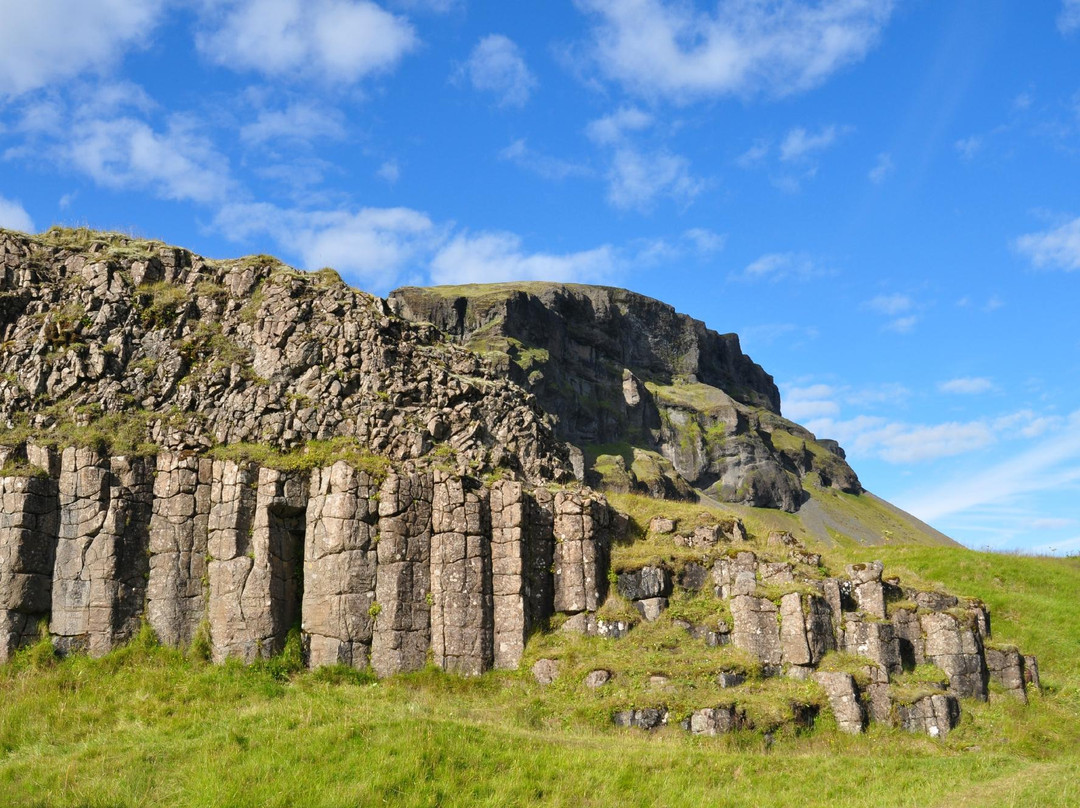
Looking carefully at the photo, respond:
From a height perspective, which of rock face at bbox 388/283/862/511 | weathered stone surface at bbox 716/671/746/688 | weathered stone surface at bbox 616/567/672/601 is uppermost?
rock face at bbox 388/283/862/511

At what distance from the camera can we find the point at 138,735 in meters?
24.3

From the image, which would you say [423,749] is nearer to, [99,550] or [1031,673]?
[99,550]

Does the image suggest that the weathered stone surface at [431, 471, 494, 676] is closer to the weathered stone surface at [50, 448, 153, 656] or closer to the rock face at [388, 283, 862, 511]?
the weathered stone surface at [50, 448, 153, 656]

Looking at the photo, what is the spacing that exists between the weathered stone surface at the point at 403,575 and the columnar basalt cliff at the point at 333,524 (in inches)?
2.6

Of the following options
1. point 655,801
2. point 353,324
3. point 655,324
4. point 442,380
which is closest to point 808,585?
point 655,801

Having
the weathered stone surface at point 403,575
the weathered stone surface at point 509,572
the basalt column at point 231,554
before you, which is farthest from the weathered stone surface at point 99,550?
the weathered stone surface at point 509,572

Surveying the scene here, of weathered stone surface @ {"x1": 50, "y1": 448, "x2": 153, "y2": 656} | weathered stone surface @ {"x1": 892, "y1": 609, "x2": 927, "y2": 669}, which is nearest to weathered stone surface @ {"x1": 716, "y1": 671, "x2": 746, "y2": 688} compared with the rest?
weathered stone surface @ {"x1": 892, "y1": 609, "x2": 927, "y2": 669}

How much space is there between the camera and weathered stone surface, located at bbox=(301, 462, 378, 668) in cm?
2931

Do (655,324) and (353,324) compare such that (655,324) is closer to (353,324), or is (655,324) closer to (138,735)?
(353,324)

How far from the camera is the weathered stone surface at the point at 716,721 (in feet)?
85.0

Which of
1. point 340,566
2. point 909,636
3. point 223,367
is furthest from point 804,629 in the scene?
point 223,367

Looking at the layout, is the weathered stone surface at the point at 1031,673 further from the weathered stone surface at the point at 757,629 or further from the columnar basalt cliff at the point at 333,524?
the weathered stone surface at the point at 757,629

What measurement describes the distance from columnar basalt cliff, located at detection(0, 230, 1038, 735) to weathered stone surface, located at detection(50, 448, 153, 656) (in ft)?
0.20

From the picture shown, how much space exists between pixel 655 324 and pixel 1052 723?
120716 millimetres
